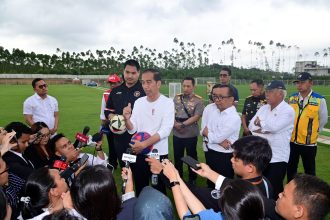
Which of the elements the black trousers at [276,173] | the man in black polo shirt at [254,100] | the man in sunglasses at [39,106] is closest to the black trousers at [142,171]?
the black trousers at [276,173]

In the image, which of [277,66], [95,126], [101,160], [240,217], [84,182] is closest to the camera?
[240,217]

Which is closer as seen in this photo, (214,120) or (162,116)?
(162,116)

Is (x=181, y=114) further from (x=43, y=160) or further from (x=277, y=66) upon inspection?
(x=277, y=66)

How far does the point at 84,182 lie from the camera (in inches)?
83.7

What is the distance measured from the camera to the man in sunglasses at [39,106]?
7.20m

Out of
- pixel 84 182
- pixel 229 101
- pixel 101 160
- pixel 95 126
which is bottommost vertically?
pixel 95 126

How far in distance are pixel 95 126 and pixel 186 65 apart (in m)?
98.7

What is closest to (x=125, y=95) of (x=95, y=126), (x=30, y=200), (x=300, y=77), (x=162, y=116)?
(x=162, y=116)

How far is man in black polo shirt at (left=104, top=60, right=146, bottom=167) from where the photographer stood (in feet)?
14.9

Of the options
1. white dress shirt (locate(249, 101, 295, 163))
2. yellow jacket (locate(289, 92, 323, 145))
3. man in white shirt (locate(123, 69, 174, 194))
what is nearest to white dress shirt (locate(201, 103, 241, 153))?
white dress shirt (locate(249, 101, 295, 163))

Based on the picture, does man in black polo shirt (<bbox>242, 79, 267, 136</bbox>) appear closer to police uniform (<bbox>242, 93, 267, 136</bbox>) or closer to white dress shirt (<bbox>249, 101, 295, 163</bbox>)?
police uniform (<bbox>242, 93, 267, 136</bbox>)

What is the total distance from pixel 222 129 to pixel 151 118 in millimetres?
1102

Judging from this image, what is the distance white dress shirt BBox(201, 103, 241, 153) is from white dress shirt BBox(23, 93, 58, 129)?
440 cm

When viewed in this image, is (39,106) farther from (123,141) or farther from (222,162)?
(222,162)
